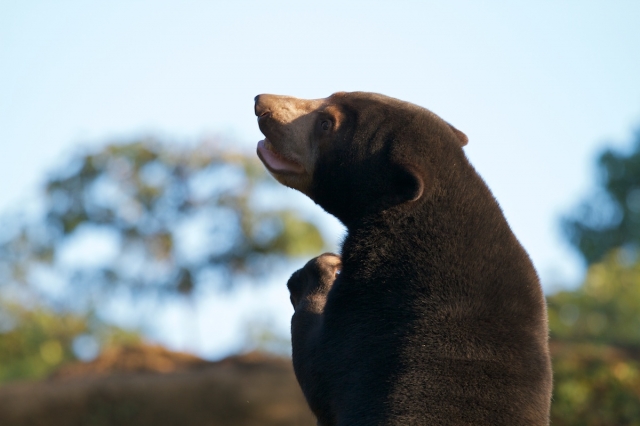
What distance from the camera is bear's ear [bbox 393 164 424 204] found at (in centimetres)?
337

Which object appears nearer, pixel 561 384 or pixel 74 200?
pixel 561 384

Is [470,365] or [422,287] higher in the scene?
[422,287]

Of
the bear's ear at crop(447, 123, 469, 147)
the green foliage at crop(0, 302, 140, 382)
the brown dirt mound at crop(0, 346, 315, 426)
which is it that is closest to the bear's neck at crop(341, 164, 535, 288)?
the bear's ear at crop(447, 123, 469, 147)

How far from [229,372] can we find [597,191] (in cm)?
3433

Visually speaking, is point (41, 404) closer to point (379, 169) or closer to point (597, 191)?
point (379, 169)

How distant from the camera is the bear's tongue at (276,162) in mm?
3980

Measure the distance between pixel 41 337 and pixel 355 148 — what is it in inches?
630

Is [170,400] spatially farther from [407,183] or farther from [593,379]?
[407,183]

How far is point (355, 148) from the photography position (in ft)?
12.3

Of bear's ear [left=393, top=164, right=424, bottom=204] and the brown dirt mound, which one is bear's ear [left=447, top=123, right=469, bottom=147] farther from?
the brown dirt mound

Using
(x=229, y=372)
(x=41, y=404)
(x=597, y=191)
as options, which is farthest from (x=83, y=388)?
(x=597, y=191)

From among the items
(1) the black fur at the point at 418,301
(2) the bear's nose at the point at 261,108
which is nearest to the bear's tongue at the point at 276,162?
(2) the bear's nose at the point at 261,108

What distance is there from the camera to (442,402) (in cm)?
303

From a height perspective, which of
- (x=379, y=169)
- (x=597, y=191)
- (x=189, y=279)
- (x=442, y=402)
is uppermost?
(x=597, y=191)
